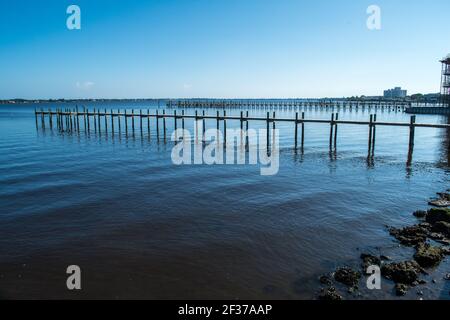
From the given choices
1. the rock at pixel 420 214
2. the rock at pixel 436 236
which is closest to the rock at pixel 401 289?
the rock at pixel 436 236

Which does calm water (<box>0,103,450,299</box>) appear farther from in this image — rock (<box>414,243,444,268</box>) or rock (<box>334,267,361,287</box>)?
rock (<box>334,267,361,287</box>)

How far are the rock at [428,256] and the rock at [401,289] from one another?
1120mm

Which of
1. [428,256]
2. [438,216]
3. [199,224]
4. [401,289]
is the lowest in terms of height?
[401,289]

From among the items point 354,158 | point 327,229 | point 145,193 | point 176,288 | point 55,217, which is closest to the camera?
point 176,288

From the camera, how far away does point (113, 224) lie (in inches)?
415

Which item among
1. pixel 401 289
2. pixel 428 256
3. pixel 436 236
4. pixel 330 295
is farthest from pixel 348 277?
pixel 436 236

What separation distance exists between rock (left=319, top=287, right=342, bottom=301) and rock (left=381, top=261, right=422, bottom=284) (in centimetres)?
143

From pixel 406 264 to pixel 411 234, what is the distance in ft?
6.66

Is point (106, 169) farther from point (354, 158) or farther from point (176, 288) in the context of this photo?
point (354, 158)

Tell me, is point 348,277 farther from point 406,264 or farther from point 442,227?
point 442,227

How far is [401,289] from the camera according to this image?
687 centimetres

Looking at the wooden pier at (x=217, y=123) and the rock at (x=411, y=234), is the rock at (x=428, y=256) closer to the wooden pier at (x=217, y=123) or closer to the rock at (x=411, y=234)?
the rock at (x=411, y=234)
